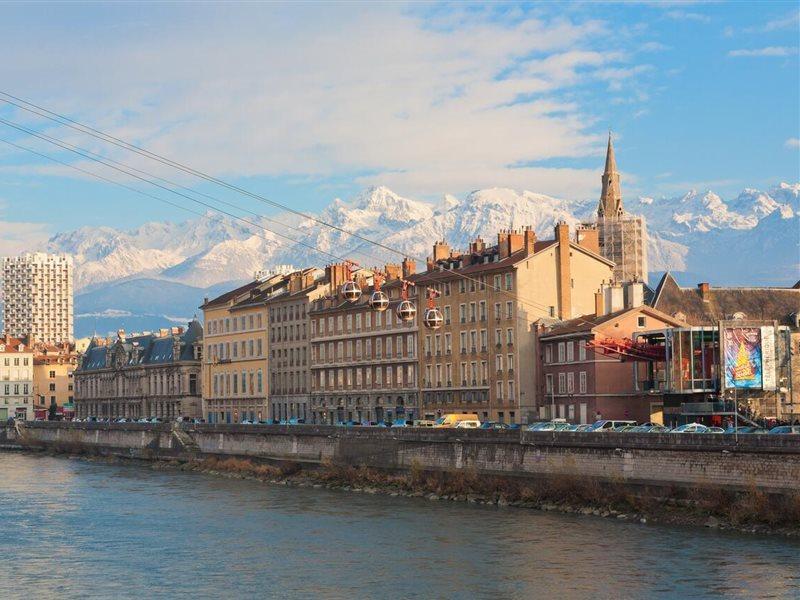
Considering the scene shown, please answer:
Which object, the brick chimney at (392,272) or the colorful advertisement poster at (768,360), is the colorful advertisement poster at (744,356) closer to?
the colorful advertisement poster at (768,360)

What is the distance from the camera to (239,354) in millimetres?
141375

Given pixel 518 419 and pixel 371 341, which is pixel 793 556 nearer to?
pixel 518 419

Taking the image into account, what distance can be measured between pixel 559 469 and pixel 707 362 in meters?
20.7

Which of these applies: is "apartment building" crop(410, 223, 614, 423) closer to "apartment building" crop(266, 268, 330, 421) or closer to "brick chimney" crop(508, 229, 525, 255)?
"brick chimney" crop(508, 229, 525, 255)

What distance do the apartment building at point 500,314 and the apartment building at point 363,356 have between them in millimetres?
2684

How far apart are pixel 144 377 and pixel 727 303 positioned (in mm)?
78296

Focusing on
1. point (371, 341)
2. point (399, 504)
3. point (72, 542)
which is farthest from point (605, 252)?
point (72, 542)

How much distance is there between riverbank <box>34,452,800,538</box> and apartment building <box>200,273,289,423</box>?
153 ft

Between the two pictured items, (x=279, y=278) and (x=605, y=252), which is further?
(x=605, y=252)

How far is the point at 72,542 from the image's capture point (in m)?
58.4

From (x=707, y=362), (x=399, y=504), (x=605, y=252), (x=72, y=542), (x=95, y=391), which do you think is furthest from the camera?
(x=605, y=252)

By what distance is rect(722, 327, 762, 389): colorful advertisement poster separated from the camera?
80312mm

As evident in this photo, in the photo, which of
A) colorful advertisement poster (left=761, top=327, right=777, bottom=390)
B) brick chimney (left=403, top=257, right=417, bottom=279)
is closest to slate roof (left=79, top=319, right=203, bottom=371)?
brick chimney (left=403, top=257, right=417, bottom=279)

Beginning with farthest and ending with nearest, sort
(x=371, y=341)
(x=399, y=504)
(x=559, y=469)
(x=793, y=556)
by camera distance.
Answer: (x=371, y=341), (x=399, y=504), (x=559, y=469), (x=793, y=556)
